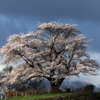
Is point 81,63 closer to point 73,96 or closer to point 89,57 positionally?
point 89,57

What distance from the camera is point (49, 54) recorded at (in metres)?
30.8

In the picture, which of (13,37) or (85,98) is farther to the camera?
(13,37)

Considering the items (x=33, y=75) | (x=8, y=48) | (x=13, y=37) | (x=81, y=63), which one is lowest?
(x=33, y=75)

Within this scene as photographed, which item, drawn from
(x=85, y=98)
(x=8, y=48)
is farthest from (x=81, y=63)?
(x=8, y=48)

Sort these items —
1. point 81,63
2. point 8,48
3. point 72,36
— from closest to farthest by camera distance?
point 8,48, point 81,63, point 72,36

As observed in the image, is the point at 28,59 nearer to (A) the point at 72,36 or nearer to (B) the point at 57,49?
(B) the point at 57,49

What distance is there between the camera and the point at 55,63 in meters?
27.9

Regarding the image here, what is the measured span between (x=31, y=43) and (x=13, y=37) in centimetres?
354

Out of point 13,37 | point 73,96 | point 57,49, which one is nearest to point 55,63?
point 57,49

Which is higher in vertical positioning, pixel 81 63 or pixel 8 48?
pixel 8 48

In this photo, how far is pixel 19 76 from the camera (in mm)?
29375

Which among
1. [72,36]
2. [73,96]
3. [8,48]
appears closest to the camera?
A: [73,96]

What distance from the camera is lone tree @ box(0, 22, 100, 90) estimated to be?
2800 cm

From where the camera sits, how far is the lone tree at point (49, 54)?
1102 inches
